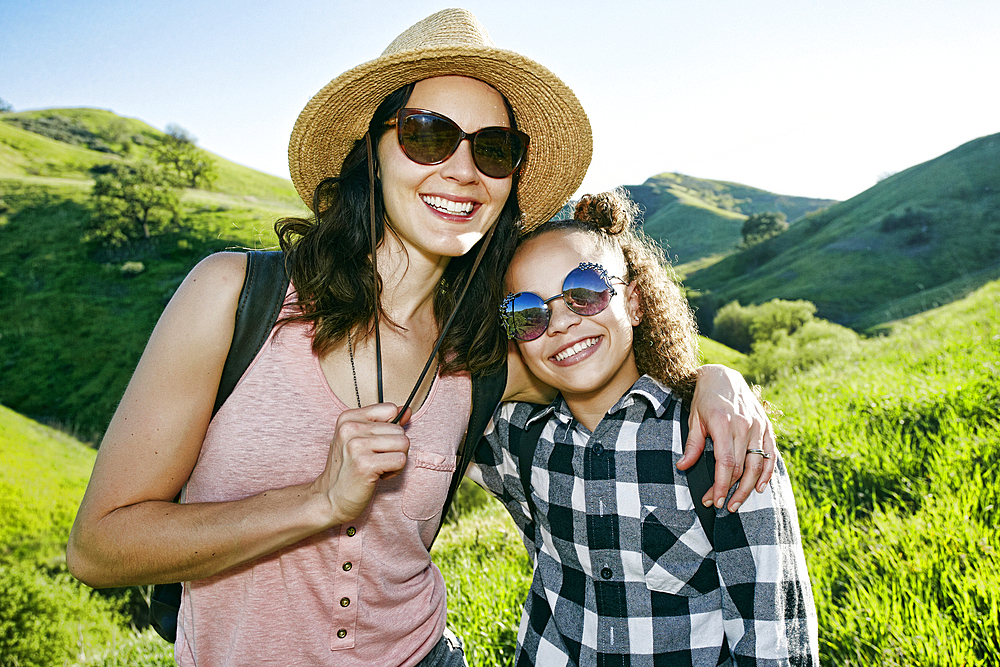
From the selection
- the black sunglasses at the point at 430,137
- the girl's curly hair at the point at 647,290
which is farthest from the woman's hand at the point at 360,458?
the girl's curly hair at the point at 647,290

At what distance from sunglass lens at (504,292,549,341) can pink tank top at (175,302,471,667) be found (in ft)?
2.48

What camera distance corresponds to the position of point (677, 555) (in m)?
1.75

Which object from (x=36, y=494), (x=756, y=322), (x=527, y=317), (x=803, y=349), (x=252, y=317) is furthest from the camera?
(x=756, y=322)

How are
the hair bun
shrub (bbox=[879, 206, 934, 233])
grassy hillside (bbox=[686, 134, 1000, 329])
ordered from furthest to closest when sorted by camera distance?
shrub (bbox=[879, 206, 934, 233]) < grassy hillside (bbox=[686, 134, 1000, 329]) < the hair bun

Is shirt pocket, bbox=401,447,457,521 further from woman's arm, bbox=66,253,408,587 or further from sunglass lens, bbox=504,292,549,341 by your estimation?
sunglass lens, bbox=504,292,549,341

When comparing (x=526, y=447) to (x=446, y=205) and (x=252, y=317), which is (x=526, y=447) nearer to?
(x=446, y=205)

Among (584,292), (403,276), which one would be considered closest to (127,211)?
(403,276)

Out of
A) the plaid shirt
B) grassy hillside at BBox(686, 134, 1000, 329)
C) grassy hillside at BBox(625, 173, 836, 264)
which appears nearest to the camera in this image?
the plaid shirt

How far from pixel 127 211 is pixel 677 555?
53284 mm

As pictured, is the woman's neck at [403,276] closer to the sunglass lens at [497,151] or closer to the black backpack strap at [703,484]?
the sunglass lens at [497,151]

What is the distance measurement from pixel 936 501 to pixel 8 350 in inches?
1978

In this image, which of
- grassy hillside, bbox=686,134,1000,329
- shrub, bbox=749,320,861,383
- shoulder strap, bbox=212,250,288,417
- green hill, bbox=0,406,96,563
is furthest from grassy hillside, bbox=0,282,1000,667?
grassy hillside, bbox=686,134,1000,329

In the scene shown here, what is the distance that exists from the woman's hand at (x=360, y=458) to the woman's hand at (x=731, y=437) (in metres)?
→ 0.96

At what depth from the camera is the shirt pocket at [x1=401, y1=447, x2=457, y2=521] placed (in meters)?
1.68
